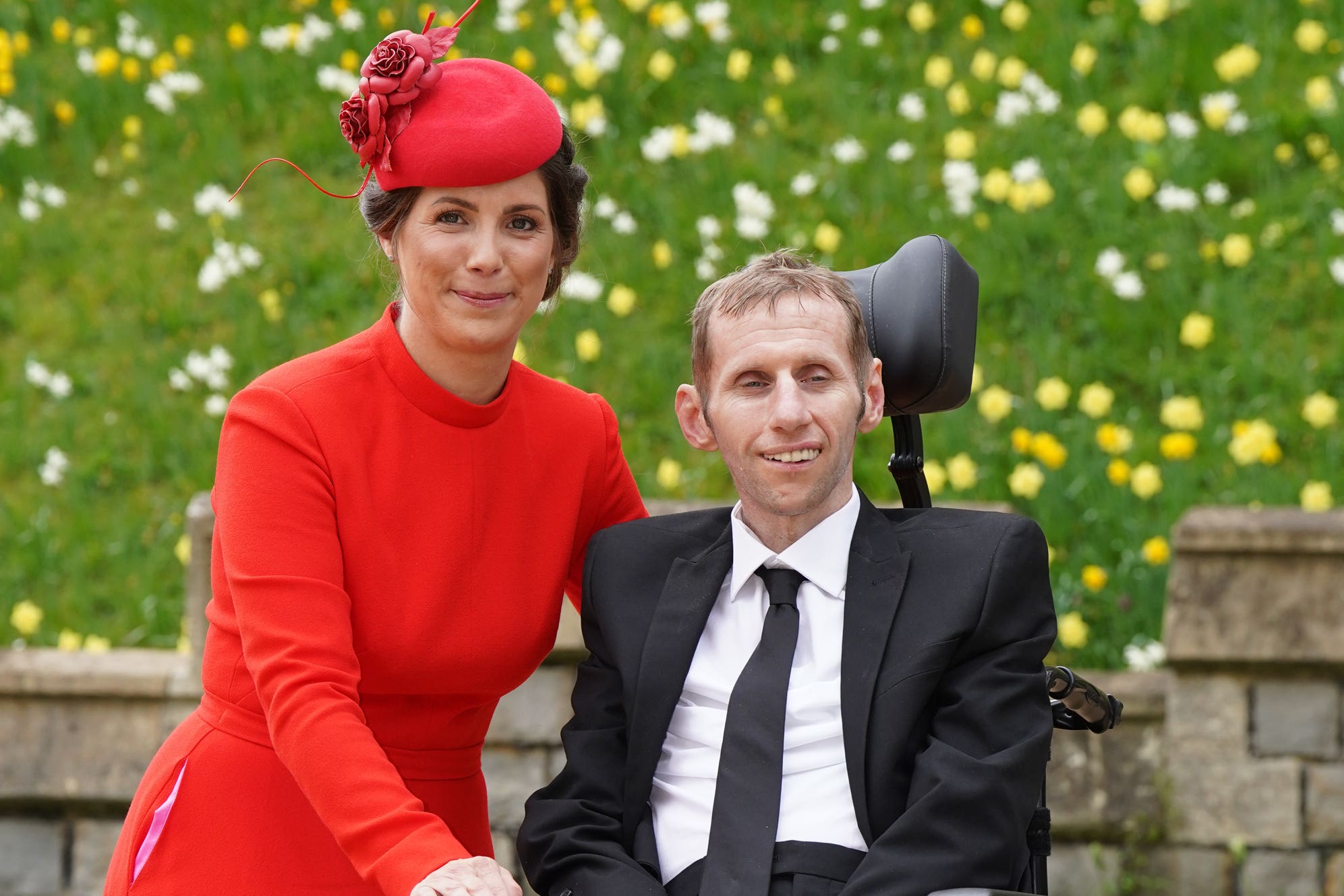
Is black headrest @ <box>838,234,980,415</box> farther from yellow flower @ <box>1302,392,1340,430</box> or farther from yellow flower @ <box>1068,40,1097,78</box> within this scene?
yellow flower @ <box>1068,40,1097,78</box>

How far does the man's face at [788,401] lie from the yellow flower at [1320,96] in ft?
9.33

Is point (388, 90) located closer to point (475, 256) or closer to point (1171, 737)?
point (475, 256)

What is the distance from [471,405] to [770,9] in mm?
3312

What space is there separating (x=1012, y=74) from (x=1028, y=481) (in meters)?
1.63

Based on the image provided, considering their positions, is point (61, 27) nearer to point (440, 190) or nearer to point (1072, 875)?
point (440, 190)

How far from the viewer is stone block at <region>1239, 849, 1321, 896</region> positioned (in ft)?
11.2

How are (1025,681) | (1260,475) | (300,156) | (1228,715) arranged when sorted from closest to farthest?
(1025,681) < (1228,715) < (1260,475) < (300,156)

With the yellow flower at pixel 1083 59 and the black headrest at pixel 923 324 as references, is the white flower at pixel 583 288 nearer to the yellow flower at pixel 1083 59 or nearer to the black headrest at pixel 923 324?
the yellow flower at pixel 1083 59

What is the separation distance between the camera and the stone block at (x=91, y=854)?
3801 millimetres

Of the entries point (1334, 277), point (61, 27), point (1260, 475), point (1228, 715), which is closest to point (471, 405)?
point (1228, 715)

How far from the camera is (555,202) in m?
2.40

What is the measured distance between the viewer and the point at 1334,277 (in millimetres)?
4168

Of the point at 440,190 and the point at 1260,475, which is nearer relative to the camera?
the point at 440,190

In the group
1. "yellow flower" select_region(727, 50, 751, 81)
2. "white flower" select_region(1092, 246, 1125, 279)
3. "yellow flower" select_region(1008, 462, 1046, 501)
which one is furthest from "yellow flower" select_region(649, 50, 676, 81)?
"yellow flower" select_region(1008, 462, 1046, 501)
